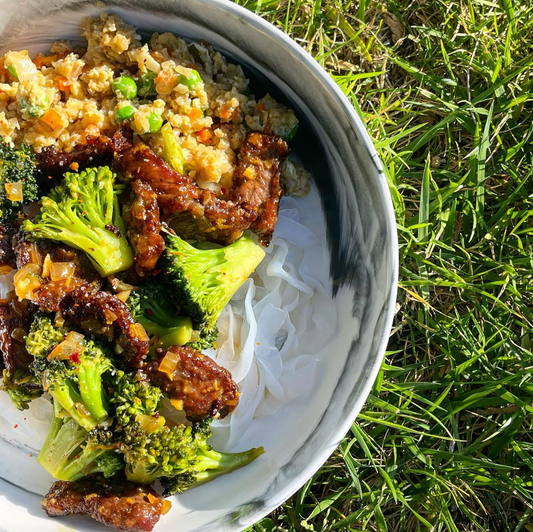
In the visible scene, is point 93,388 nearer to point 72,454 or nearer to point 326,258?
point 72,454

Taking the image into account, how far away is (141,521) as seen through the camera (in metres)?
2.51

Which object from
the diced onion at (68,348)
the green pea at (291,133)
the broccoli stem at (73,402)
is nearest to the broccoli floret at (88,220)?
the diced onion at (68,348)

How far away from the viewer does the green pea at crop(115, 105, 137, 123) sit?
8.49ft

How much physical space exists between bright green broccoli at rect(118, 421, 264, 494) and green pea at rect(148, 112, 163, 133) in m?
1.51

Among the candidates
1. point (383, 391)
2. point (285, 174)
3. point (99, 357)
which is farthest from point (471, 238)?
point (99, 357)

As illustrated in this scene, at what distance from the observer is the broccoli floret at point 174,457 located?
2424 millimetres

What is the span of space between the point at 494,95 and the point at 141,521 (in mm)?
3431

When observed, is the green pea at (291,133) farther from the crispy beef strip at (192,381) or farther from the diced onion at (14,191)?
the diced onion at (14,191)

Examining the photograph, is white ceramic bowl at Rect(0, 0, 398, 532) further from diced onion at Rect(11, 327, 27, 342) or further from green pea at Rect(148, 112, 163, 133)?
diced onion at Rect(11, 327, 27, 342)

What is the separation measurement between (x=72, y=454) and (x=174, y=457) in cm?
59

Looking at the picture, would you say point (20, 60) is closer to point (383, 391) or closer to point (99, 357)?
point (99, 357)

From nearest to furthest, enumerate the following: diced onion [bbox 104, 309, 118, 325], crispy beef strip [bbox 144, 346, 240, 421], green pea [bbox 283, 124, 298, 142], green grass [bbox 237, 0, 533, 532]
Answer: diced onion [bbox 104, 309, 118, 325], crispy beef strip [bbox 144, 346, 240, 421], green pea [bbox 283, 124, 298, 142], green grass [bbox 237, 0, 533, 532]

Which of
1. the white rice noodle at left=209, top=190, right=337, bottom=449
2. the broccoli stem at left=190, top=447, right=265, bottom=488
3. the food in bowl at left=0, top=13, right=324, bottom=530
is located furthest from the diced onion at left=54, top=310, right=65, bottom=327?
the broccoli stem at left=190, top=447, right=265, bottom=488

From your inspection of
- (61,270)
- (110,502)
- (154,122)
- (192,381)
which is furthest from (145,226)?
(110,502)
